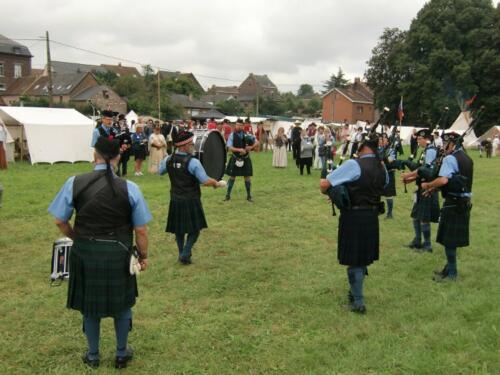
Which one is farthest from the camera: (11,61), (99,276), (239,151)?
(11,61)

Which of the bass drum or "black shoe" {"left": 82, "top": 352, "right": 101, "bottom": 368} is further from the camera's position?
the bass drum

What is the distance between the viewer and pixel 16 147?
18.3 m

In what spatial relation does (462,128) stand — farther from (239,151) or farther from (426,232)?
(426,232)

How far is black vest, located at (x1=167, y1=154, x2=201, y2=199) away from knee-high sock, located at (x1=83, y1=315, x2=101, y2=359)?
8.52 feet

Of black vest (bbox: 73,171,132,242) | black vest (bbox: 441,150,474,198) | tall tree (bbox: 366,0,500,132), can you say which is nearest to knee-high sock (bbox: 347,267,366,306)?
black vest (bbox: 441,150,474,198)

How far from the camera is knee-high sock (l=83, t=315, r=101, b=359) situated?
11.9 feet

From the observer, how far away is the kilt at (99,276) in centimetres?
350

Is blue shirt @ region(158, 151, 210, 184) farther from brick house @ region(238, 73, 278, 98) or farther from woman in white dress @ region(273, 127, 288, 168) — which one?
brick house @ region(238, 73, 278, 98)

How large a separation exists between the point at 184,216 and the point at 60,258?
1522 millimetres

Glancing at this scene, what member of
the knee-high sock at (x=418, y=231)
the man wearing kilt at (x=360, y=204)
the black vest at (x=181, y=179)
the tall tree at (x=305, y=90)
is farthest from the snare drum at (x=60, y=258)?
the tall tree at (x=305, y=90)

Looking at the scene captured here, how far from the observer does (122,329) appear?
3707 millimetres

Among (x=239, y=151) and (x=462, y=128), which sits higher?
(x=462, y=128)

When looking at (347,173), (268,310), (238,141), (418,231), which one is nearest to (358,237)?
(347,173)

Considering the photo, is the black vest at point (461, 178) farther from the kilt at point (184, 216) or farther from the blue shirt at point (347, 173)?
the kilt at point (184, 216)
